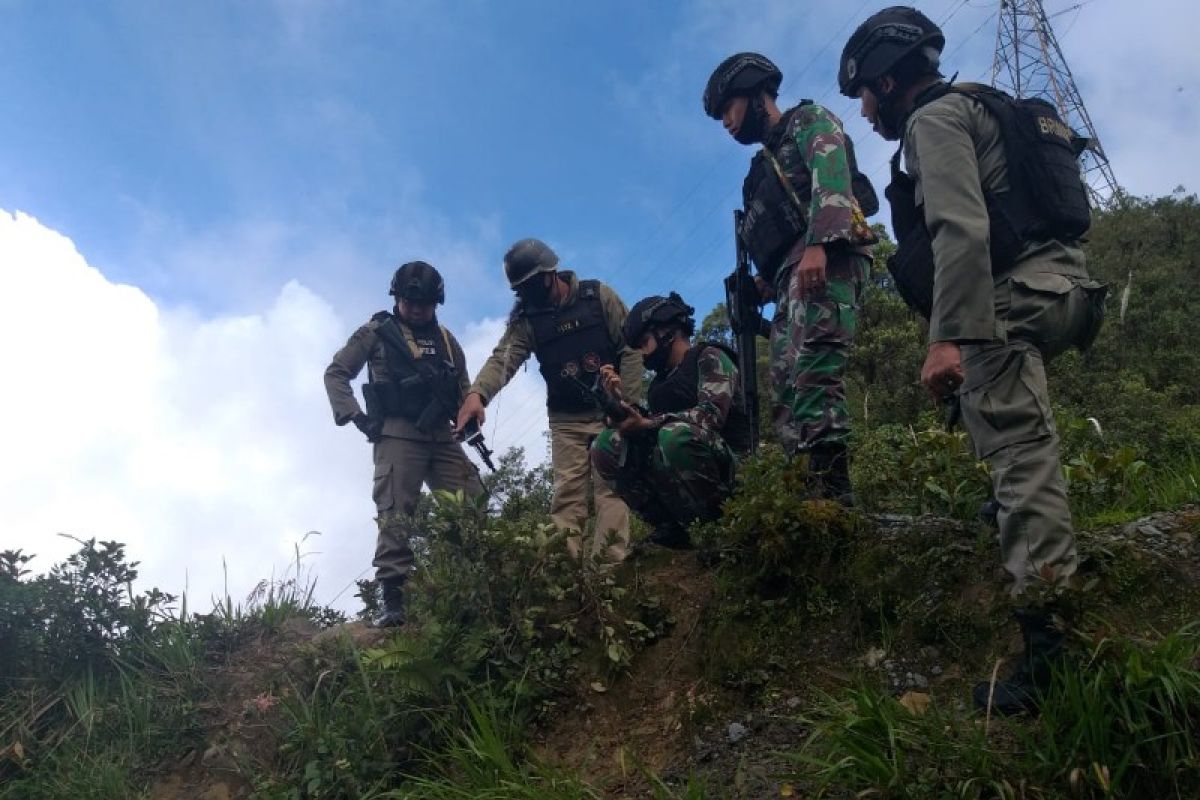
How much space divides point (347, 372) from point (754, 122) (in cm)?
291

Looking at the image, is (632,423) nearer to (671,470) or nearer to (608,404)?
(608,404)

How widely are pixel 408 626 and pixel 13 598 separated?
2221mm

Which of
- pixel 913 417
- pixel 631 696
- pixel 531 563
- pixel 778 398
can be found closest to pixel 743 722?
pixel 631 696

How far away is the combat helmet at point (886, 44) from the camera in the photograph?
300cm

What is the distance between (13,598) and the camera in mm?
4879

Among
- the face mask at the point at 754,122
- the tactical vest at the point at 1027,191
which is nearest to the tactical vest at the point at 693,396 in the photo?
the face mask at the point at 754,122

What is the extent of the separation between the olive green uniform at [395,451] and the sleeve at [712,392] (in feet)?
6.08

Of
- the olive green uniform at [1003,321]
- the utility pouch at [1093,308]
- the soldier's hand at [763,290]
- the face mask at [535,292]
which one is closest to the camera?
the olive green uniform at [1003,321]

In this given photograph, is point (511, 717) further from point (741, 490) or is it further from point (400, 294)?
point (400, 294)

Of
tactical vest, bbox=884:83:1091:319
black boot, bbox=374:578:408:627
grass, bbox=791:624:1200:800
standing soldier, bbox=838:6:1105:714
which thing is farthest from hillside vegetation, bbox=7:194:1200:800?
tactical vest, bbox=884:83:1091:319

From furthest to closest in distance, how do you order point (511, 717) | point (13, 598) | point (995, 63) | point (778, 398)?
point (995, 63), point (13, 598), point (778, 398), point (511, 717)

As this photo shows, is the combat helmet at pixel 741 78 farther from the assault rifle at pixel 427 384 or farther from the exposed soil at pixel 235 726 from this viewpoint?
the exposed soil at pixel 235 726

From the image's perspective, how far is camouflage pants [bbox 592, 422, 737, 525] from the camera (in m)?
4.08

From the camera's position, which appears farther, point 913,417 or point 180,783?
point 913,417
